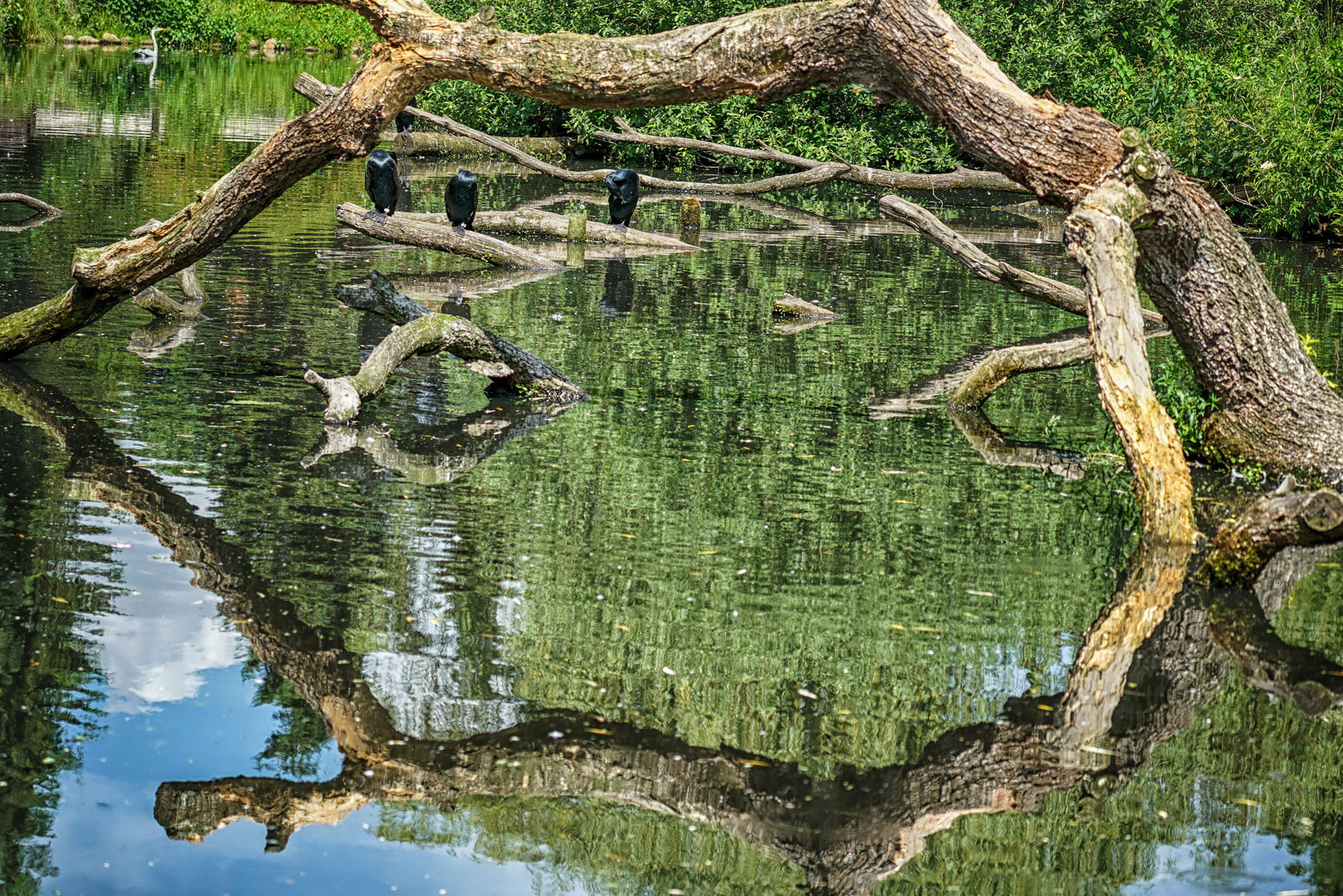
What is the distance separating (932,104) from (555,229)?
403 inches

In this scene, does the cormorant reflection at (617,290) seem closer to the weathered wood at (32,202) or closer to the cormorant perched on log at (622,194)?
the cormorant perched on log at (622,194)

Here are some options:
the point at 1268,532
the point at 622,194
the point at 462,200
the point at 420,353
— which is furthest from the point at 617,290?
the point at 1268,532

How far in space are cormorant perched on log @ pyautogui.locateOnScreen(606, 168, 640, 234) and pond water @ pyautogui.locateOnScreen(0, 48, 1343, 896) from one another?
667 centimetres

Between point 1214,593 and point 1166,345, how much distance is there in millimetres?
6556

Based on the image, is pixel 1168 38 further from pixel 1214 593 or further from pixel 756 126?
pixel 1214 593

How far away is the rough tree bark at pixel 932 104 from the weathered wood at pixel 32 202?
755 centimetres

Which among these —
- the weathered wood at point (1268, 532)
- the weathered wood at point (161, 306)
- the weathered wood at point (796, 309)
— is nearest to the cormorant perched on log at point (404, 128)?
the weathered wood at point (796, 309)

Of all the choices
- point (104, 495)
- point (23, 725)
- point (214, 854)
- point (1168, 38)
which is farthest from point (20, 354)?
point (1168, 38)

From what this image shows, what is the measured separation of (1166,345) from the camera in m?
12.8

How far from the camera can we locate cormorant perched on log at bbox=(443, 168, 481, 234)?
51.8 ft

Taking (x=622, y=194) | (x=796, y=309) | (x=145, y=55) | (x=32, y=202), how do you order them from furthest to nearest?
1. (x=145, y=55)
2. (x=622, y=194)
3. (x=32, y=202)
4. (x=796, y=309)

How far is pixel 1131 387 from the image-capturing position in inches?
274

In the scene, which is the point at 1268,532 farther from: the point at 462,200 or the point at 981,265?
the point at 462,200

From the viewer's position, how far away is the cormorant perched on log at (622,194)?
17.8 meters
